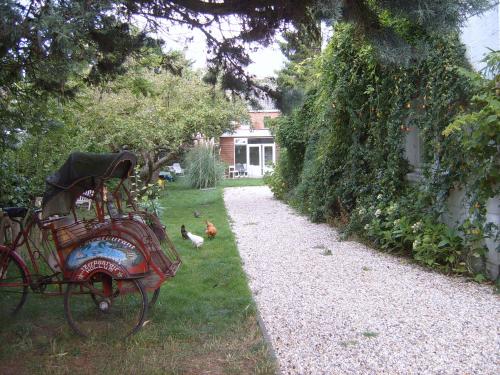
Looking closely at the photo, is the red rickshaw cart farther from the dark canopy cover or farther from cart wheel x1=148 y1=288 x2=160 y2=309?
cart wheel x1=148 y1=288 x2=160 y2=309

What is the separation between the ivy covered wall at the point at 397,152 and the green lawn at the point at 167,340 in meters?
2.90

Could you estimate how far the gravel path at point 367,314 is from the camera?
412 cm

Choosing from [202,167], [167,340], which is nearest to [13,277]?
[167,340]

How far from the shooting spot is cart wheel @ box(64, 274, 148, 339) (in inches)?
183

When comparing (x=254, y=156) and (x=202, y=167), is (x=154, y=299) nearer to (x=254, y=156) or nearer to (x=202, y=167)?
(x=202, y=167)

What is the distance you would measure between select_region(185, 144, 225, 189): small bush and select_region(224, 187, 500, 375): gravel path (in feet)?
51.9

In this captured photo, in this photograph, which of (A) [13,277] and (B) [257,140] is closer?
(A) [13,277]

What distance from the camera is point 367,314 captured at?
532 cm

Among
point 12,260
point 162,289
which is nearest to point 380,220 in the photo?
point 162,289

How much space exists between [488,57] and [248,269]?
14.3 feet

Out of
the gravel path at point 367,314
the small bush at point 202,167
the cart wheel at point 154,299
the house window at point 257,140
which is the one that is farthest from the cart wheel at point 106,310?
the house window at point 257,140

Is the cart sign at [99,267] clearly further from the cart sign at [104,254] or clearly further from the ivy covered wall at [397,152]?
the ivy covered wall at [397,152]

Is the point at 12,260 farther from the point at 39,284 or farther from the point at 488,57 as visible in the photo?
the point at 488,57

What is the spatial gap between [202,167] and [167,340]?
2040 centimetres
